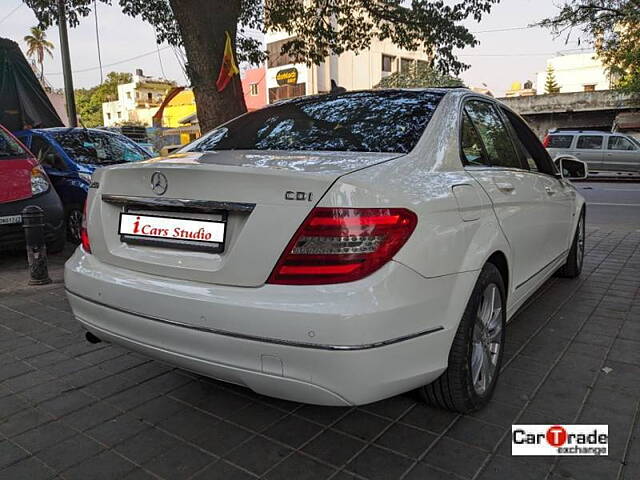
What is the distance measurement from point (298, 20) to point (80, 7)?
3.69m

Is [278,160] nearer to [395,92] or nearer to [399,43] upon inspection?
[395,92]

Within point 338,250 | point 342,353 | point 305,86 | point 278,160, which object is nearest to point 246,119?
point 278,160

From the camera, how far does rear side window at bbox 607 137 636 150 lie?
59.5 ft

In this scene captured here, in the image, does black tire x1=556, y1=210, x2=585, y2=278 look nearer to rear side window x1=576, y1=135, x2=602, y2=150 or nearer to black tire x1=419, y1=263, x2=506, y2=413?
black tire x1=419, y1=263, x2=506, y2=413

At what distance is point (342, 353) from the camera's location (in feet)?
6.31

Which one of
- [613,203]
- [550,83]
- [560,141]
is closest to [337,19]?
[613,203]

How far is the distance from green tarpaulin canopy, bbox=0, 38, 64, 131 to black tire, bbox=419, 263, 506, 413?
9630 millimetres

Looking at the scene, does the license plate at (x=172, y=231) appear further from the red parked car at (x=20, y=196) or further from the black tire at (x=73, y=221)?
the black tire at (x=73, y=221)

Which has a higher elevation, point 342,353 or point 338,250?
point 338,250

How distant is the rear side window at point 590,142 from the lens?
18531 millimetres

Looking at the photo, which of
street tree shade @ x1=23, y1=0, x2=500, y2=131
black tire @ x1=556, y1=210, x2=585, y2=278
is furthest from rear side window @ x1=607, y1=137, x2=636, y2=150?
black tire @ x1=556, y1=210, x2=585, y2=278

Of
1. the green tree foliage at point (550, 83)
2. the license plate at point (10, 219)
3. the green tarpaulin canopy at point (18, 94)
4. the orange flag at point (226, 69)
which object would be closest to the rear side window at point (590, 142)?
the orange flag at point (226, 69)

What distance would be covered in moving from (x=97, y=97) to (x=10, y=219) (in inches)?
2714

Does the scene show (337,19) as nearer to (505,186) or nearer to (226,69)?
(226,69)
